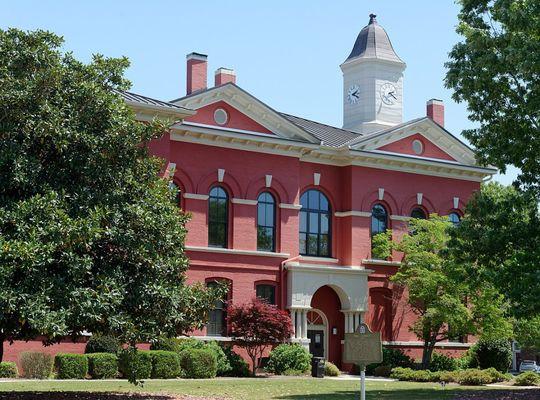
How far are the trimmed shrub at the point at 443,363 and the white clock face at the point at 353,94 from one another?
15.4 m

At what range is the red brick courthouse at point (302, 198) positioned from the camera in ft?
120

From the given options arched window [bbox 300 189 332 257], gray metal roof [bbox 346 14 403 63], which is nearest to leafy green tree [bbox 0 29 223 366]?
arched window [bbox 300 189 332 257]

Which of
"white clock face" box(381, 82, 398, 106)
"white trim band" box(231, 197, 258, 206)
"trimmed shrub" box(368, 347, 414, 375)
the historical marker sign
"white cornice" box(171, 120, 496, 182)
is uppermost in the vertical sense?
"white clock face" box(381, 82, 398, 106)

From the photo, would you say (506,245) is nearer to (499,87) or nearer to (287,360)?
(499,87)

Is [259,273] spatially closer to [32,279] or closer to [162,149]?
[162,149]

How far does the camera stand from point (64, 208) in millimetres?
16969

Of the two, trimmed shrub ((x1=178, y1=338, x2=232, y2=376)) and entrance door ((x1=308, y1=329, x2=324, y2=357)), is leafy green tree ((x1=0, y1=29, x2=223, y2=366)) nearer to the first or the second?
trimmed shrub ((x1=178, y1=338, x2=232, y2=376))

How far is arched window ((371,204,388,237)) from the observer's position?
41562 mm

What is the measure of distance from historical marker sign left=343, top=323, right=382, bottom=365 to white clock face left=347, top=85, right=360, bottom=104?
→ 34721 mm

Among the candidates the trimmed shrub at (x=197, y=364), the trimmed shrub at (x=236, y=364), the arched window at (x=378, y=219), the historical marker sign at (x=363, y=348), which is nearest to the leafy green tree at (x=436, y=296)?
the arched window at (x=378, y=219)

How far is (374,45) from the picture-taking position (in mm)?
49500

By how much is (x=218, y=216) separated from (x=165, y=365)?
27.8ft

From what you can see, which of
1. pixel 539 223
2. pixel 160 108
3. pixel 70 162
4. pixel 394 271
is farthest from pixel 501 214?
pixel 394 271

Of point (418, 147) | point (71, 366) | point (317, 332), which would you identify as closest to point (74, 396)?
point (71, 366)
